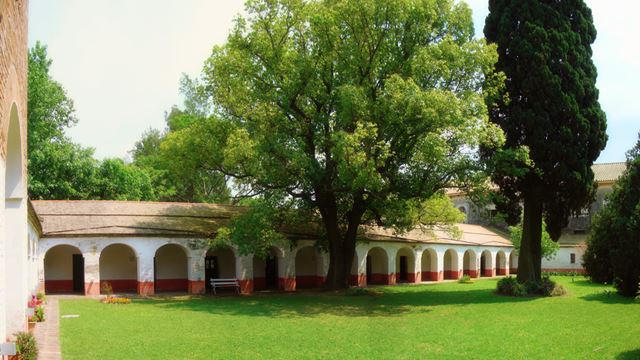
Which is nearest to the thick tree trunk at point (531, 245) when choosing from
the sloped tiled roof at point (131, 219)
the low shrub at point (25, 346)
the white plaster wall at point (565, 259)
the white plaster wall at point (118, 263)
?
the sloped tiled roof at point (131, 219)

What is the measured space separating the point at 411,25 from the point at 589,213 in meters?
35.3

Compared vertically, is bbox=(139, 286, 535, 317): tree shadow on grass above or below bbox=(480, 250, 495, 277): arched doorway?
above

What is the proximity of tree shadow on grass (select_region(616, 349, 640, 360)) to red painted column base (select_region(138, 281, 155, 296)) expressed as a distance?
757 inches

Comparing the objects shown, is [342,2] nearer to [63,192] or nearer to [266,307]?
[266,307]

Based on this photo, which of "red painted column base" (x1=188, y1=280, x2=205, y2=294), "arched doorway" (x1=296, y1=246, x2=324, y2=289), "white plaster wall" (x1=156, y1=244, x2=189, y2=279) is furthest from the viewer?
"arched doorway" (x1=296, y1=246, x2=324, y2=289)

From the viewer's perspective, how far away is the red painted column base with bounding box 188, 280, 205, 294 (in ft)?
89.9

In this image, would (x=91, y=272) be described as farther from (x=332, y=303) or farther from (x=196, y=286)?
(x=332, y=303)

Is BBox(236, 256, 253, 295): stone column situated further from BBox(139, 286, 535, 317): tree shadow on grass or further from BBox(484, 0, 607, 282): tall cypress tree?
BBox(484, 0, 607, 282): tall cypress tree

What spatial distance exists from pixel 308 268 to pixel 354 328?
1689 cm

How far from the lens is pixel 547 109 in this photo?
973 inches

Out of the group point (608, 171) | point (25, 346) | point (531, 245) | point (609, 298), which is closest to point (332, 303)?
point (531, 245)

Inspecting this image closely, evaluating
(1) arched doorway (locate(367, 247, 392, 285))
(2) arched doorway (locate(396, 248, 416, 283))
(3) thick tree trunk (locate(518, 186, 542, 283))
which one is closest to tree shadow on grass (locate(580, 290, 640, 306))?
(3) thick tree trunk (locate(518, 186, 542, 283))

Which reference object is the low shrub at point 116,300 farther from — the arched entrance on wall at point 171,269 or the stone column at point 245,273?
the stone column at point 245,273

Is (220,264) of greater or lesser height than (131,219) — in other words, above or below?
below
